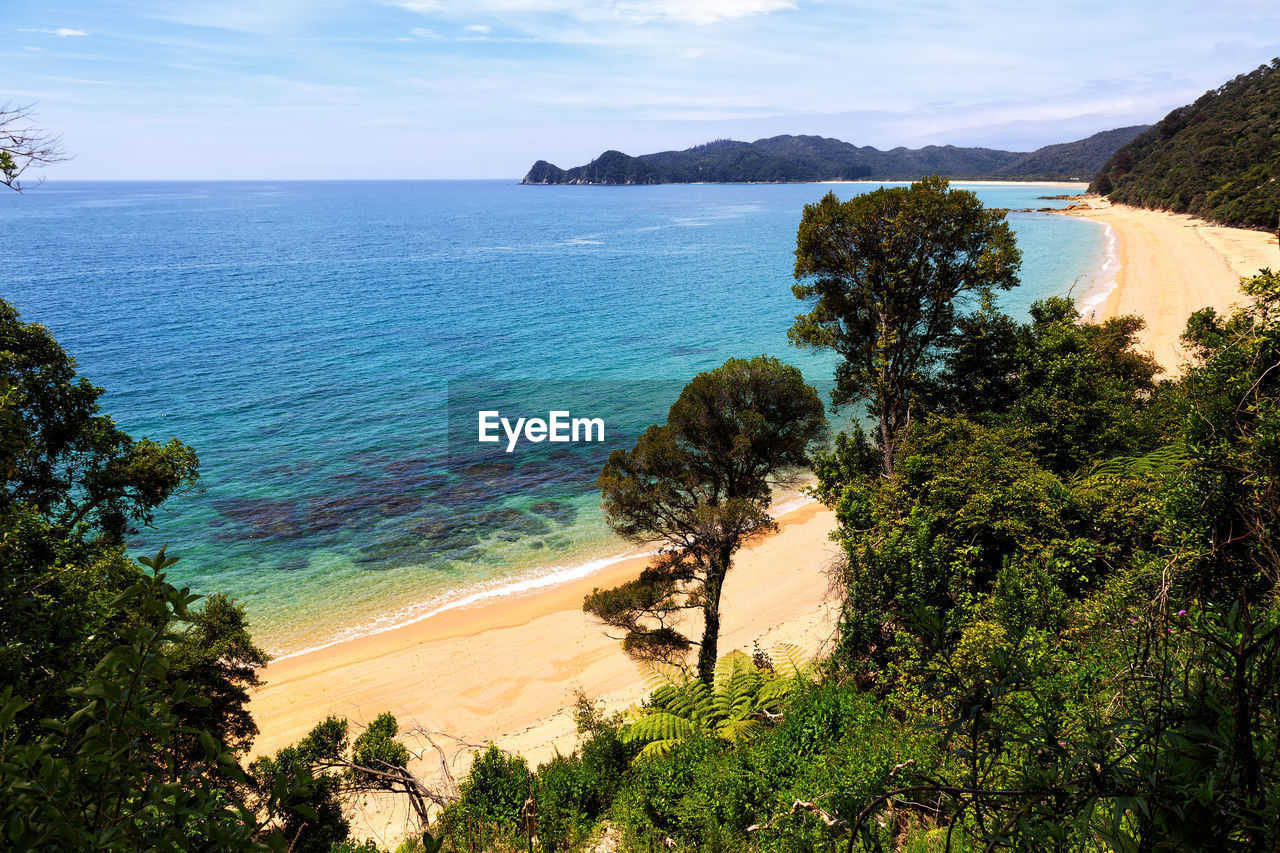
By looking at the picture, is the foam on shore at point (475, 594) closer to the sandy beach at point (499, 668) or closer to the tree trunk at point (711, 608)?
the sandy beach at point (499, 668)

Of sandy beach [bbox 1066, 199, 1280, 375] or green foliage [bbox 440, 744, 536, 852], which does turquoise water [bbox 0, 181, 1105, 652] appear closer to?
sandy beach [bbox 1066, 199, 1280, 375]

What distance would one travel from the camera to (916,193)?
15.5 meters

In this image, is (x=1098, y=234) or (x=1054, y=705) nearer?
(x=1054, y=705)

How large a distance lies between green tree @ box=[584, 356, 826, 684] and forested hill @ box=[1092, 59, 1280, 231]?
67.3m

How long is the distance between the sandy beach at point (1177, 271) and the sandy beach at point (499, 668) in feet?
71.3

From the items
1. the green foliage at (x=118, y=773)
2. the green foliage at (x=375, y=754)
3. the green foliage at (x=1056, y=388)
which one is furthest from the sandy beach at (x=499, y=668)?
the green foliage at (x=118, y=773)

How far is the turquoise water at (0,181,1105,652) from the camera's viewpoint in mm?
23844

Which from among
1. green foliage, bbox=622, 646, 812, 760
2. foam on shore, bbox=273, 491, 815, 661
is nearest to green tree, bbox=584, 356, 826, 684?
green foliage, bbox=622, 646, 812, 760

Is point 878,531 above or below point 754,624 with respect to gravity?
above

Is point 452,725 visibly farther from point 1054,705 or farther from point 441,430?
point 441,430

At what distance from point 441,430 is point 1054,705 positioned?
32.9 meters

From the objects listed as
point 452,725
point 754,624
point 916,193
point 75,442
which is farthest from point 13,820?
point 754,624

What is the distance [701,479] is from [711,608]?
2.67m

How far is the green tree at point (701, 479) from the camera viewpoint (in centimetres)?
1327
